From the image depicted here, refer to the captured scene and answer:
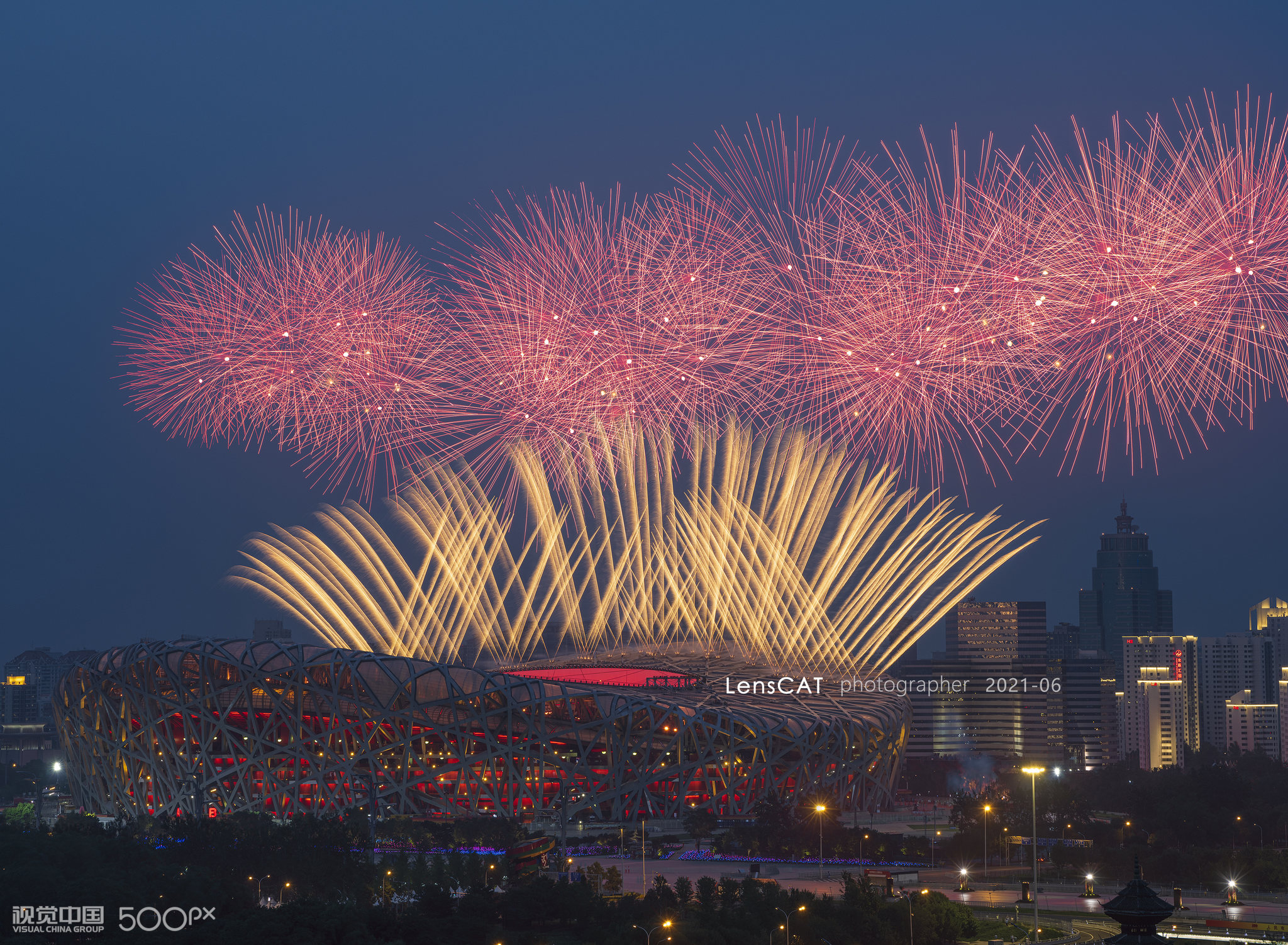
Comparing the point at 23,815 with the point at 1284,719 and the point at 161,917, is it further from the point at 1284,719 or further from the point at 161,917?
the point at 1284,719

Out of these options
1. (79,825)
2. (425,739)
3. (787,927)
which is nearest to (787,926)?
(787,927)

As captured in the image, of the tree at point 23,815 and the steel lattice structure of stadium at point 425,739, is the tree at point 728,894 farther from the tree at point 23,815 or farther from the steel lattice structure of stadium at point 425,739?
the tree at point 23,815

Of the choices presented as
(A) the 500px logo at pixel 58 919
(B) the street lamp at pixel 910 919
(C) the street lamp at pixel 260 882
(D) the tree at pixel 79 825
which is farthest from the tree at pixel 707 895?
(D) the tree at pixel 79 825

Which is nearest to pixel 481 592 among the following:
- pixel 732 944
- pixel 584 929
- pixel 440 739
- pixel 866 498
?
pixel 440 739

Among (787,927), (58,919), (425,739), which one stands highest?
(425,739)

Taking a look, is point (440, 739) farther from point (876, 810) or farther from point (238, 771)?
point (876, 810)
